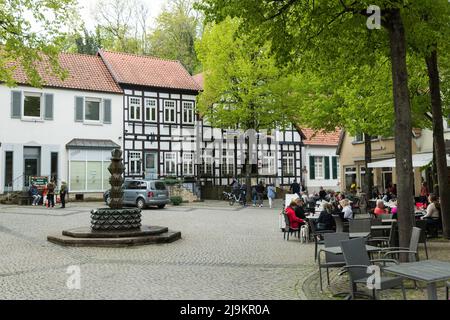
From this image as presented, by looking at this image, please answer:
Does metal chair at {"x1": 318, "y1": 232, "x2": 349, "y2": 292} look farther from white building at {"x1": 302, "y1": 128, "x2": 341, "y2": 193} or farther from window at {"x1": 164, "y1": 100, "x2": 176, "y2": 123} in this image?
white building at {"x1": 302, "y1": 128, "x2": 341, "y2": 193}

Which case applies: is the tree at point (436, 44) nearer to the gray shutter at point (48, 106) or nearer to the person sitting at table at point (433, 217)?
the person sitting at table at point (433, 217)

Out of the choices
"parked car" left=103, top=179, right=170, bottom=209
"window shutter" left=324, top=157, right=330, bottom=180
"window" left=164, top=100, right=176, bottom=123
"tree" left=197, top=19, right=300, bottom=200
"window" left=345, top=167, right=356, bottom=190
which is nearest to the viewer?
"parked car" left=103, top=179, right=170, bottom=209

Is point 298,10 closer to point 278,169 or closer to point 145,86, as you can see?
point 145,86

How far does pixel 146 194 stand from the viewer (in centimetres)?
2652

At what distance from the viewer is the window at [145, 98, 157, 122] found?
114 feet

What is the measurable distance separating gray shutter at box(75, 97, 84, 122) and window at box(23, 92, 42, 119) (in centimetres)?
231

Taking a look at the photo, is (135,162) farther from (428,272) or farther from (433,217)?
(428,272)

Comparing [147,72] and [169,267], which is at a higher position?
[147,72]

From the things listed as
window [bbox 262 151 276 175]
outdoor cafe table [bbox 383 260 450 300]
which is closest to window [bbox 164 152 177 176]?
window [bbox 262 151 276 175]

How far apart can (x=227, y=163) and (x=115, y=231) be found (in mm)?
24318

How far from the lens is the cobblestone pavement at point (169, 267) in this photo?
24.8 feet

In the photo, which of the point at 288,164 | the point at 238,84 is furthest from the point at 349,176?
the point at 238,84
